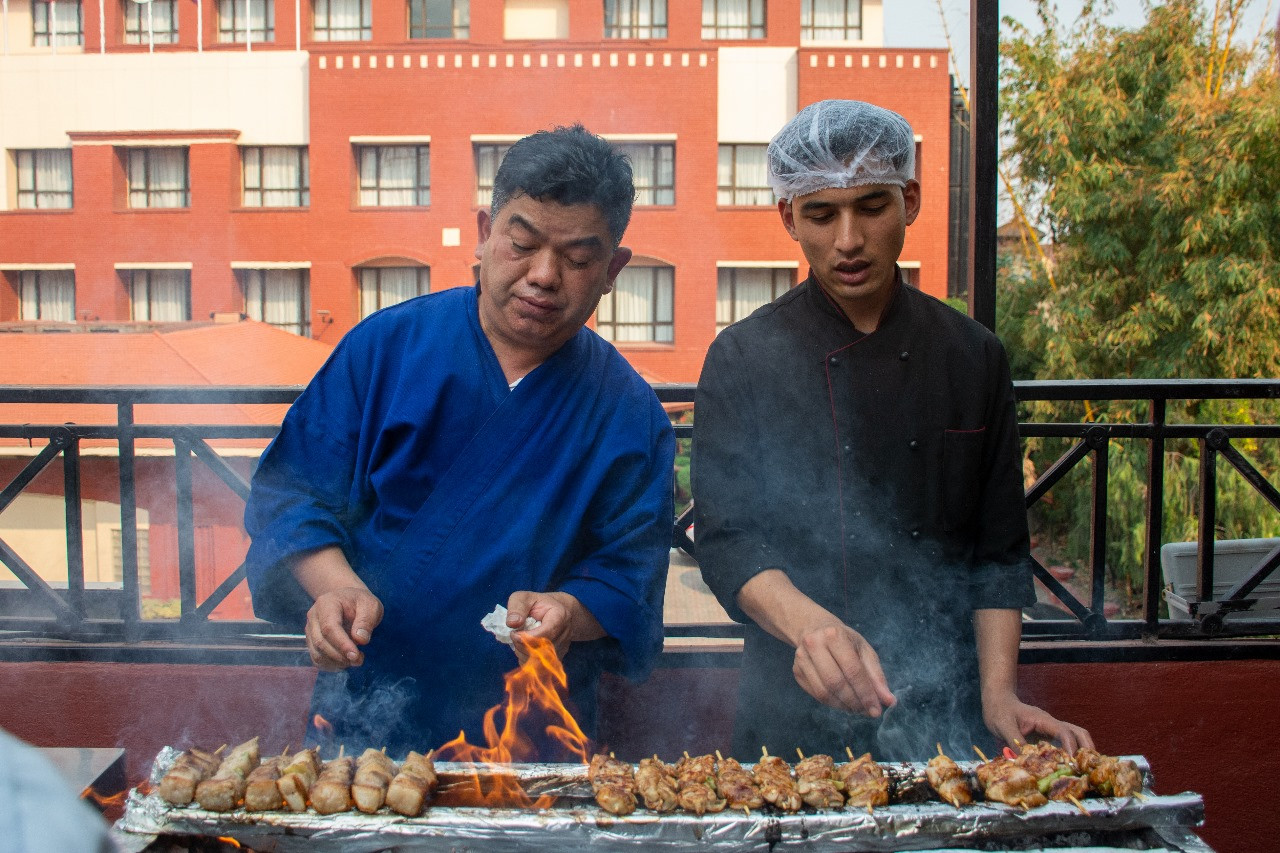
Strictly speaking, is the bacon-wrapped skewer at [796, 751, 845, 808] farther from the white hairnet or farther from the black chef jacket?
the white hairnet

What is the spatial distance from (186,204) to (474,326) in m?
23.9

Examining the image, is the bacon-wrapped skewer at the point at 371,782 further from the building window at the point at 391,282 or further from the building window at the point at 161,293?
the building window at the point at 161,293

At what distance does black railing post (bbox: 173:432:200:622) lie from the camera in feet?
12.1

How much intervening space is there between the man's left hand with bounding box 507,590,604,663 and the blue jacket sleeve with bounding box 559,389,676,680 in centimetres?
Result: 5

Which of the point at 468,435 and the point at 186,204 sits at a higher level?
the point at 186,204

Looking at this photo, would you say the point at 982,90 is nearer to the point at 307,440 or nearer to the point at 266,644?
the point at 307,440

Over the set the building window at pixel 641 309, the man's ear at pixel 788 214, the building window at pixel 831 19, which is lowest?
the man's ear at pixel 788 214

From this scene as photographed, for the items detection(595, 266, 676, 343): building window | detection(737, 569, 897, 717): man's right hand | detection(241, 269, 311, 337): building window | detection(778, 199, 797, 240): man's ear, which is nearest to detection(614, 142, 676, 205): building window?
detection(595, 266, 676, 343): building window

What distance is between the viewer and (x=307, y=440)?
224cm

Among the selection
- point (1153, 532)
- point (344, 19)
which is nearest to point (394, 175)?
point (344, 19)

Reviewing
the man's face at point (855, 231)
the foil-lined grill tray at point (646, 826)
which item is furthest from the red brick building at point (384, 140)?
the foil-lined grill tray at point (646, 826)

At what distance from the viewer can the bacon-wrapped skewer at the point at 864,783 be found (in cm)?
191

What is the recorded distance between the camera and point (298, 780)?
189 cm

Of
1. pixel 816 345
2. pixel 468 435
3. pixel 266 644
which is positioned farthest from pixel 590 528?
pixel 266 644
